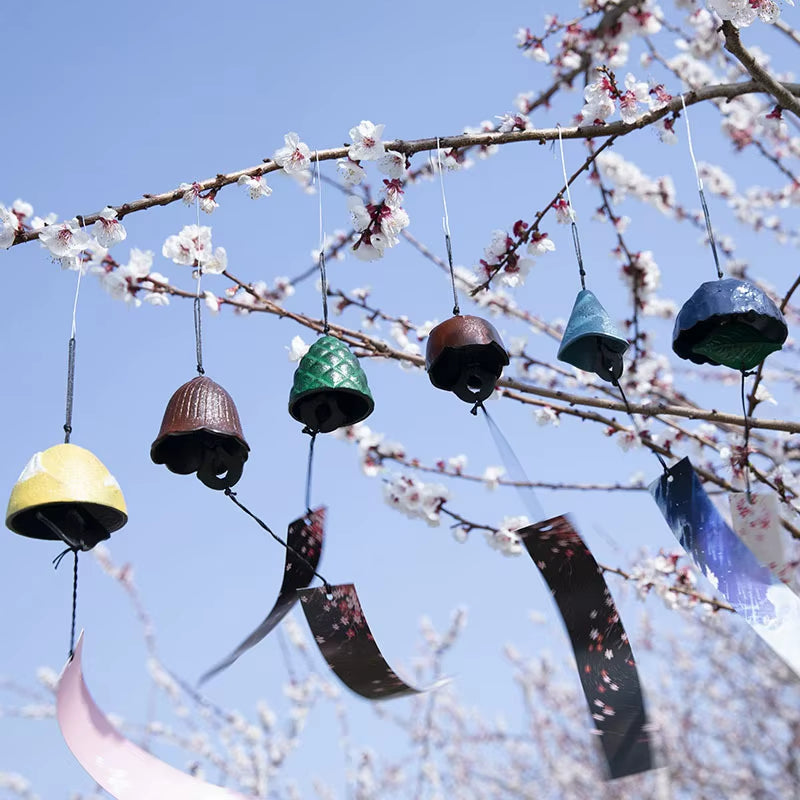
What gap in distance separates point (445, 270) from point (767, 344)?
2.54m

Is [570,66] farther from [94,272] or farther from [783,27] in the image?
[94,272]

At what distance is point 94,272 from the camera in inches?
149

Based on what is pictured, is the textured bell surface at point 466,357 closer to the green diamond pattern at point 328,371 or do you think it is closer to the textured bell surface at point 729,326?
the green diamond pattern at point 328,371

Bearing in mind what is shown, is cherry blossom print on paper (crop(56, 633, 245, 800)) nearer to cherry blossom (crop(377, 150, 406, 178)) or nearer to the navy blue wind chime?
the navy blue wind chime

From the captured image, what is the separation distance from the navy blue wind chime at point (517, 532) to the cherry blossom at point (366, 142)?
1.71ft

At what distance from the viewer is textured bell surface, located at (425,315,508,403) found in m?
2.56

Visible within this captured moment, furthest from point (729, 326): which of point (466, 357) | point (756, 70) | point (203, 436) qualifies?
point (203, 436)

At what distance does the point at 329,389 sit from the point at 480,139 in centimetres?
91

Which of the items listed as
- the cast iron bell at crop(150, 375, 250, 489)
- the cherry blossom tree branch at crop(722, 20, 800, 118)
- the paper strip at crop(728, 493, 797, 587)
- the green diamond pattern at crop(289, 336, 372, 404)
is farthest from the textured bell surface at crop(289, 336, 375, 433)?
the cherry blossom tree branch at crop(722, 20, 800, 118)

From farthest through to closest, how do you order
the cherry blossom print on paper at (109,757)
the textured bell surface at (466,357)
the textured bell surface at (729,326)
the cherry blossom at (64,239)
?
1. the cherry blossom at (64,239)
2. the textured bell surface at (466,357)
3. the textured bell surface at (729,326)
4. the cherry blossom print on paper at (109,757)

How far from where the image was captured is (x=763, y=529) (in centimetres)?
257

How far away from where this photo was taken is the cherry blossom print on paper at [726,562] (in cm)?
228

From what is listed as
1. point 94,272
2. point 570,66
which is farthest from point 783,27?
point 94,272

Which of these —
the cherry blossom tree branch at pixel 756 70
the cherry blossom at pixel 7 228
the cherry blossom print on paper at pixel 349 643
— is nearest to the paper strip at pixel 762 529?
the cherry blossom print on paper at pixel 349 643
